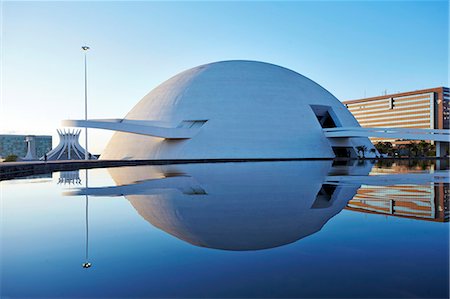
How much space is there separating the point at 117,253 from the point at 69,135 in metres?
47.9

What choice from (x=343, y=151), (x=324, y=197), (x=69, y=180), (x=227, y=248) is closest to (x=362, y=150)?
(x=343, y=151)

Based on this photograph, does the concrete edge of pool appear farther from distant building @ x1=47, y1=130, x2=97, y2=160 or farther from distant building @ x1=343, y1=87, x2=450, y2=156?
distant building @ x1=343, y1=87, x2=450, y2=156

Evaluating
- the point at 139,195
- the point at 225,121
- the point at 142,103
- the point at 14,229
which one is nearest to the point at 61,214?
the point at 14,229

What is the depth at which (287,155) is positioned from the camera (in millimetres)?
33750

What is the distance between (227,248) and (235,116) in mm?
30286

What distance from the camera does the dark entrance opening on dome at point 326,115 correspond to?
127 feet

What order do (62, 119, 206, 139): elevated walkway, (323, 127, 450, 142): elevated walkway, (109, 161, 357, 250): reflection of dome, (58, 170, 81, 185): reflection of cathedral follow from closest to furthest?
(109, 161, 357, 250): reflection of dome → (58, 170, 81, 185): reflection of cathedral → (62, 119, 206, 139): elevated walkway → (323, 127, 450, 142): elevated walkway

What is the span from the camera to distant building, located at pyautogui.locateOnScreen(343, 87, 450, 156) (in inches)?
4035

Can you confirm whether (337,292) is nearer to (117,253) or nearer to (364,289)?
(364,289)

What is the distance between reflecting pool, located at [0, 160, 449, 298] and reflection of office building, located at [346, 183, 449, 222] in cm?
4

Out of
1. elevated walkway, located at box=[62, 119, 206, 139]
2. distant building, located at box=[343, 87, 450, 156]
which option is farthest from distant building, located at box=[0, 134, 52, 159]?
distant building, located at box=[343, 87, 450, 156]

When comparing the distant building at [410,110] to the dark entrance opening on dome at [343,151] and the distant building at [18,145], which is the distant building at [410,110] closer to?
the dark entrance opening on dome at [343,151]

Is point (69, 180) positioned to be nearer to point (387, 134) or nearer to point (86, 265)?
point (86, 265)

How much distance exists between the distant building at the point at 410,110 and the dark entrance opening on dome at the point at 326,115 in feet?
213
